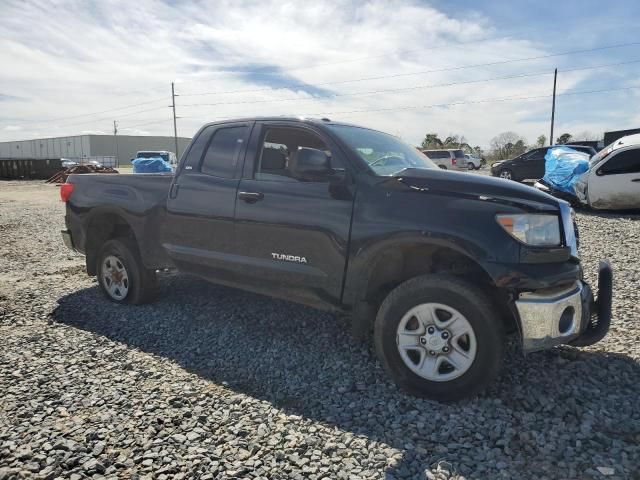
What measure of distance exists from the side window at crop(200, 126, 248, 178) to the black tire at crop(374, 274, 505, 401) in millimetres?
1857

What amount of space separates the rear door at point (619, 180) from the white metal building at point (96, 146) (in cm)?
8899

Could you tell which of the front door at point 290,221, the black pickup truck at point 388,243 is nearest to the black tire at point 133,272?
the black pickup truck at point 388,243

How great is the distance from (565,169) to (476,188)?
1240 cm

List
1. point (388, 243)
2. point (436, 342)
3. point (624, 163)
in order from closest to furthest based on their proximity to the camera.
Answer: point (436, 342) < point (388, 243) < point (624, 163)

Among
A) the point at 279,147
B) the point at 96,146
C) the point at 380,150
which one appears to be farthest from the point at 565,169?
the point at 96,146

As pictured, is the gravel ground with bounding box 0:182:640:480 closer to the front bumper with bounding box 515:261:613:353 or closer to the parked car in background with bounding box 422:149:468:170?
the front bumper with bounding box 515:261:613:353

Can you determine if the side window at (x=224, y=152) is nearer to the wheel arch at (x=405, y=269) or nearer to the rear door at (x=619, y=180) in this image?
the wheel arch at (x=405, y=269)

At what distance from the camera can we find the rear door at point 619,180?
453 inches

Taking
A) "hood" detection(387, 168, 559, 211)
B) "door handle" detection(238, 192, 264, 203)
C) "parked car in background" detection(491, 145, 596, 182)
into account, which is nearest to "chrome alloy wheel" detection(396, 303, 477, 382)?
"hood" detection(387, 168, 559, 211)

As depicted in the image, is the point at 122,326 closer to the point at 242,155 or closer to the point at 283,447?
the point at 242,155

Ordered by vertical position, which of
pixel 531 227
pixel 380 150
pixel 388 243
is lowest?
pixel 388 243

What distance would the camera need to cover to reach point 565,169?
546 inches

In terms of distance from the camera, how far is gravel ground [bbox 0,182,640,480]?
8.38ft

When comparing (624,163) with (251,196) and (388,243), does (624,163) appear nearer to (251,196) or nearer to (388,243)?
(388,243)
